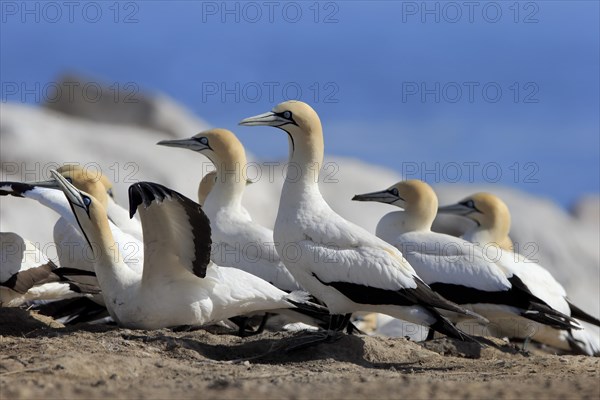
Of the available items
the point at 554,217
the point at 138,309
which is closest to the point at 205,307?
the point at 138,309

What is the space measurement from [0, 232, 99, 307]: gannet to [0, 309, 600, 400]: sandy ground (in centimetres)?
26

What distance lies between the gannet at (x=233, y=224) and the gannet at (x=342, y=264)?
1235 mm

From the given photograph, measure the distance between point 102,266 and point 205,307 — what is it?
0.80 m

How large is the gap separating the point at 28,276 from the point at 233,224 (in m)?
1.91

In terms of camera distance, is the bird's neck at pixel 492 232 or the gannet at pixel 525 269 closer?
the gannet at pixel 525 269

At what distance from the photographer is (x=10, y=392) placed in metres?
5.74

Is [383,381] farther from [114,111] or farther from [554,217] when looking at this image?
[114,111]

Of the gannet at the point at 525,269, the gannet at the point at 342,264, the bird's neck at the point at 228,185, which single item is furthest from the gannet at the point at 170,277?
the gannet at the point at 525,269

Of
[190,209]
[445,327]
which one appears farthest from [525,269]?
[190,209]

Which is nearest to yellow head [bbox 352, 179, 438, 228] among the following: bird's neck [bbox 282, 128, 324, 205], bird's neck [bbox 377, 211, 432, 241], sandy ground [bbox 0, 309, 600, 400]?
bird's neck [bbox 377, 211, 432, 241]

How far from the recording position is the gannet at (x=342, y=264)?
8.29 meters

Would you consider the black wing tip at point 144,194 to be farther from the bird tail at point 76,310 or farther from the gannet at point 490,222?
the gannet at point 490,222

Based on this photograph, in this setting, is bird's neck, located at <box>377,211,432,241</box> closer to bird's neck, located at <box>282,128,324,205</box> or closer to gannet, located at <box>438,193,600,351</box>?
gannet, located at <box>438,193,600,351</box>

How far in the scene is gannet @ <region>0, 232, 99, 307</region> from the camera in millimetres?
9289
